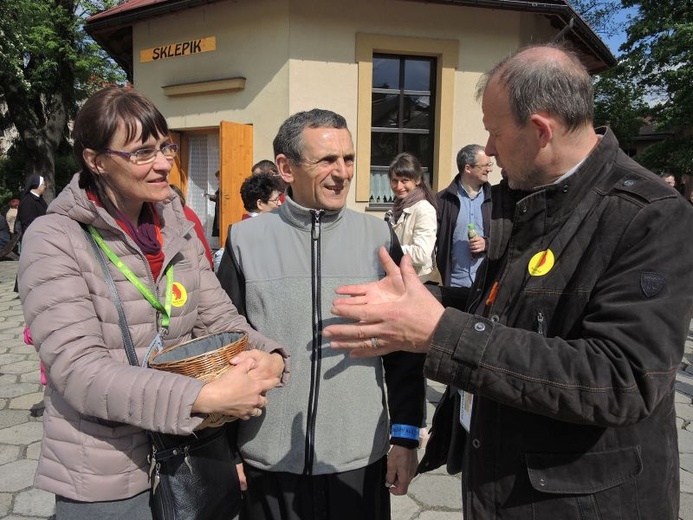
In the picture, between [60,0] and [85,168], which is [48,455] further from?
[60,0]

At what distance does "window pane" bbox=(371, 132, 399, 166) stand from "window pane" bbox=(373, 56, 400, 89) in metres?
0.77

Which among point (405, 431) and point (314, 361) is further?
point (405, 431)

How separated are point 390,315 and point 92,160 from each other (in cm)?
110

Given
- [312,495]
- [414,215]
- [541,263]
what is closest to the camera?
[541,263]

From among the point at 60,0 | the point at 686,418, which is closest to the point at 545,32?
the point at 686,418

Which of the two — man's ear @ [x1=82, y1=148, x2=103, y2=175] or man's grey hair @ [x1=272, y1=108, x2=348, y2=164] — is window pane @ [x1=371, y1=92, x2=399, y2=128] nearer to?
man's grey hair @ [x1=272, y1=108, x2=348, y2=164]

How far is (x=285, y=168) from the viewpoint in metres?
2.13

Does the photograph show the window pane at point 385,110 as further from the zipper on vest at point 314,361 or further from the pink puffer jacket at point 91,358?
the pink puffer jacket at point 91,358

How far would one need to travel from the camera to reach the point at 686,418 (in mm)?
4270

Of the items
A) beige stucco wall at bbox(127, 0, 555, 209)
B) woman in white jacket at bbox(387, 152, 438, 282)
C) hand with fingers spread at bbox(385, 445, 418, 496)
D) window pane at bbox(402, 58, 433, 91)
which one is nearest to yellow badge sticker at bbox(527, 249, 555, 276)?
hand with fingers spread at bbox(385, 445, 418, 496)

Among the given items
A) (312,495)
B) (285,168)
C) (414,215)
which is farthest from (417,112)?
(312,495)

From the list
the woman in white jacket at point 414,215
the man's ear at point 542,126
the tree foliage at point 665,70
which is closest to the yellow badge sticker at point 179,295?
the man's ear at point 542,126

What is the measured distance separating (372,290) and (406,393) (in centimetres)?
85

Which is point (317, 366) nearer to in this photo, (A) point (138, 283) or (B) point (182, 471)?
(B) point (182, 471)
